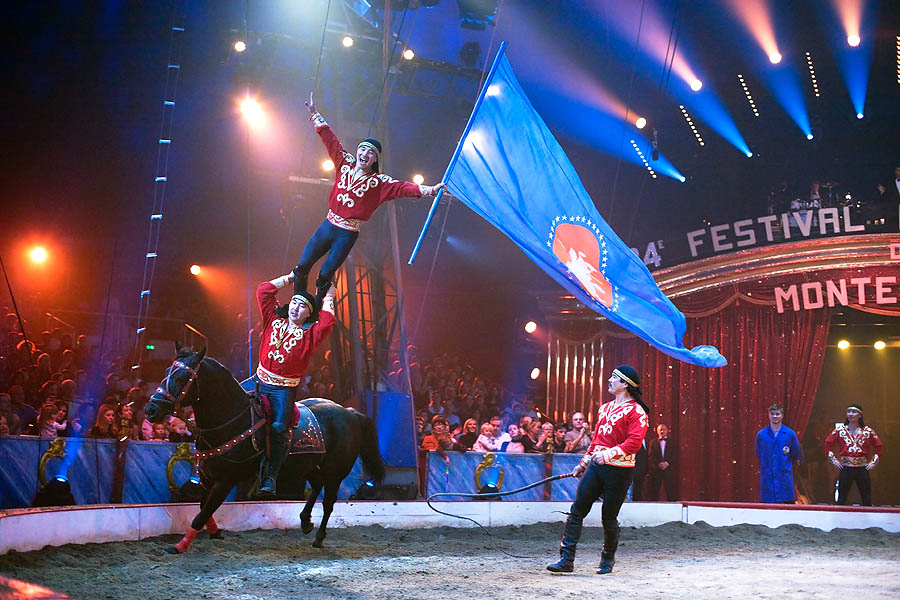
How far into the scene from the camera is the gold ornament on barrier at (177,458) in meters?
10.2

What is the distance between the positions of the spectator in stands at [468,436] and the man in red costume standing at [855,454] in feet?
18.1

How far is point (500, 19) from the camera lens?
727 inches

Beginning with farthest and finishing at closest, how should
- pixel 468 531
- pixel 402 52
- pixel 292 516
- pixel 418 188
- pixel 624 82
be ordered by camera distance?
pixel 624 82, pixel 402 52, pixel 468 531, pixel 292 516, pixel 418 188

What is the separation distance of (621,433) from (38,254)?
51.1ft

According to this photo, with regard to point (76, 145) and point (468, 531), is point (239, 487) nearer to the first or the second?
point (468, 531)

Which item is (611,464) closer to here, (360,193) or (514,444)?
(360,193)

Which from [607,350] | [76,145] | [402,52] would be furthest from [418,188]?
[76,145]

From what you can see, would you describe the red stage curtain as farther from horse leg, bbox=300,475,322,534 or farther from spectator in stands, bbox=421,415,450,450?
horse leg, bbox=300,475,322,534

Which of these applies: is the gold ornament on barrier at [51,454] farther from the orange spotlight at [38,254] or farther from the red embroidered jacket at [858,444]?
the orange spotlight at [38,254]

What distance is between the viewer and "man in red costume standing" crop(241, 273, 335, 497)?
7.86 meters

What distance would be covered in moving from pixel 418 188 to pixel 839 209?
11.7 m

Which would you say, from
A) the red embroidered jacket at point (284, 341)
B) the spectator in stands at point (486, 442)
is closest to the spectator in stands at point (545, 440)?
the spectator in stands at point (486, 442)

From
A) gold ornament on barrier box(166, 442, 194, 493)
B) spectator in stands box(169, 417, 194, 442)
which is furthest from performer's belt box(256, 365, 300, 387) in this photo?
spectator in stands box(169, 417, 194, 442)

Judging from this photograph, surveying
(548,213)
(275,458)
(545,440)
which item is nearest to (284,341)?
(275,458)
